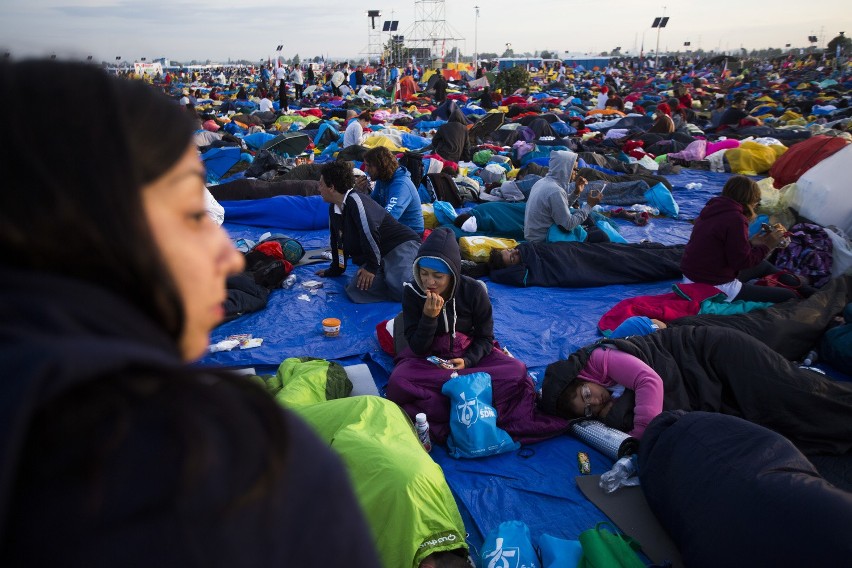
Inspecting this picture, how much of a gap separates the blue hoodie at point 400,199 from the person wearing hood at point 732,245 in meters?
2.76

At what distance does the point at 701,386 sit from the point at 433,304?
1.63 metres

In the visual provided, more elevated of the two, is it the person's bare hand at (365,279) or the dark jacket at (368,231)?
the dark jacket at (368,231)

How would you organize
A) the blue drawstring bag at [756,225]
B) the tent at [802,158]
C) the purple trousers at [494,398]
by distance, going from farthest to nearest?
the tent at [802,158] → the blue drawstring bag at [756,225] → the purple trousers at [494,398]

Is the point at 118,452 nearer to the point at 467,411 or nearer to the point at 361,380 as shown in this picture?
the point at 467,411

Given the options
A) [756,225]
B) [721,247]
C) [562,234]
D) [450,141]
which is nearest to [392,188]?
[562,234]

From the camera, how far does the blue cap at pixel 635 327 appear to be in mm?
4250

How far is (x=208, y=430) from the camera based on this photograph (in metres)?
0.54

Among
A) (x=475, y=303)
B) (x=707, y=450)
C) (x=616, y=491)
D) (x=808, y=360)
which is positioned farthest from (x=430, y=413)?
(x=808, y=360)

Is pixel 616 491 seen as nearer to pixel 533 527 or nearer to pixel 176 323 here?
pixel 533 527

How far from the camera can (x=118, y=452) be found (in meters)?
0.51

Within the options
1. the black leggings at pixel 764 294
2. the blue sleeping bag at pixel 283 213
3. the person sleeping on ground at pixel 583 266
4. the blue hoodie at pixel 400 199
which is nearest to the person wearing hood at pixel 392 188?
the blue hoodie at pixel 400 199

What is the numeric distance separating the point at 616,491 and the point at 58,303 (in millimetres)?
2950

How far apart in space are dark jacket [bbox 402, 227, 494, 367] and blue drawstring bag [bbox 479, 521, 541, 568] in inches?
51.1

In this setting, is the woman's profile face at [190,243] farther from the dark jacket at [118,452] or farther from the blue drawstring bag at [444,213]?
the blue drawstring bag at [444,213]
